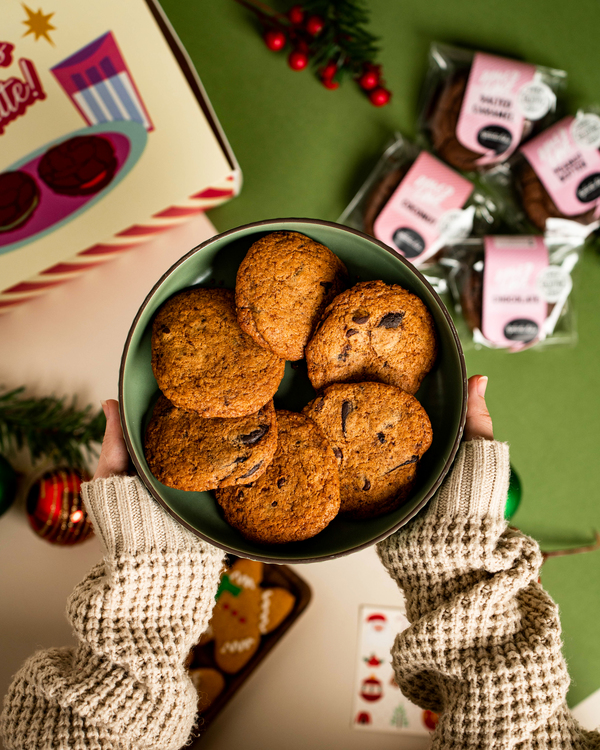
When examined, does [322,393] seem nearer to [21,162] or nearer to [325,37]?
[21,162]

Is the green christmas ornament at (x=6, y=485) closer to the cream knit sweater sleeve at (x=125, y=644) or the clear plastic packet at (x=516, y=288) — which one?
the cream knit sweater sleeve at (x=125, y=644)

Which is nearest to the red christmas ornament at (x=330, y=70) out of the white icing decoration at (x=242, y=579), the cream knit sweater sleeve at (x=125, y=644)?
the cream knit sweater sleeve at (x=125, y=644)

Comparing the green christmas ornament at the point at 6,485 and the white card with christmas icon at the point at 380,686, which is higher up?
the green christmas ornament at the point at 6,485

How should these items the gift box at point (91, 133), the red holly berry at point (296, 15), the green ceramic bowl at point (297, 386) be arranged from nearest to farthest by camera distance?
the green ceramic bowl at point (297, 386)
the gift box at point (91, 133)
the red holly berry at point (296, 15)

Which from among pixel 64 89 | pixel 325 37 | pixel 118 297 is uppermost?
pixel 64 89

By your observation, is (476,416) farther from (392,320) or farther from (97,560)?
(97,560)

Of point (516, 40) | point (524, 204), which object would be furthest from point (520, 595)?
point (516, 40)
